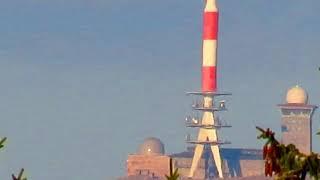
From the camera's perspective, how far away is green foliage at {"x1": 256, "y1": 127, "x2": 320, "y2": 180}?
43.2 feet

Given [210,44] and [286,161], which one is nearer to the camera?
[286,161]

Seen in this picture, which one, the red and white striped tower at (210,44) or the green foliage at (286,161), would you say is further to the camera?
the red and white striped tower at (210,44)

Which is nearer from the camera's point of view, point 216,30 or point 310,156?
point 310,156

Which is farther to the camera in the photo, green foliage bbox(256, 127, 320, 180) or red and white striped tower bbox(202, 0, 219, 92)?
red and white striped tower bbox(202, 0, 219, 92)

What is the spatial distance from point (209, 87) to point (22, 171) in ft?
612

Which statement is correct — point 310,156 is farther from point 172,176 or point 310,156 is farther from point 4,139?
point 4,139

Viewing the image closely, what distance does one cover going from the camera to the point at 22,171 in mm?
12797

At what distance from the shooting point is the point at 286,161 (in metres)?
13.5

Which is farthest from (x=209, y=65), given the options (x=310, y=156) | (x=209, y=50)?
(x=310, y=156)

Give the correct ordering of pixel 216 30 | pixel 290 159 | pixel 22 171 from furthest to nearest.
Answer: pixel 216 30 → pixel 290 159 → pixel 22 171

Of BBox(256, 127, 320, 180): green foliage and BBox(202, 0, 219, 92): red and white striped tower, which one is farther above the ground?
BBox(202, 0, 219, 92): red and white striped tower

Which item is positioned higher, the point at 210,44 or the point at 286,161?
the point at 210,44

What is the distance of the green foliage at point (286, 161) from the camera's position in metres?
13.2

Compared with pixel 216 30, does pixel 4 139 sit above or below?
below
